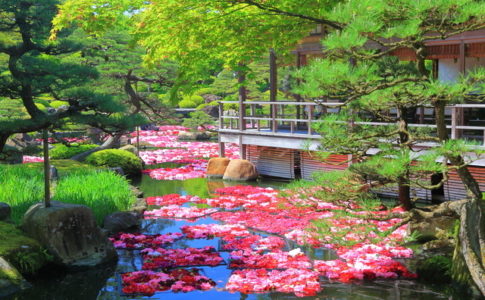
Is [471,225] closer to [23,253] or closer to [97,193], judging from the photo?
[23,253]

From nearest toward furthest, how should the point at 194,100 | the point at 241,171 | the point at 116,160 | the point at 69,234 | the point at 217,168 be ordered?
the point at 69,234
the point at 241,171
the point at 217,168
the point at 116,160
the point at 194,100

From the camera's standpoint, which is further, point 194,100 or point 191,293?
point 194,100

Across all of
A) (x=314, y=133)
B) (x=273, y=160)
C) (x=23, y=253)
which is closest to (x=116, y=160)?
(x=273, y=160)

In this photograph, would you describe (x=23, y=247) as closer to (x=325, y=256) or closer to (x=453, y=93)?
(x=325, y=256)

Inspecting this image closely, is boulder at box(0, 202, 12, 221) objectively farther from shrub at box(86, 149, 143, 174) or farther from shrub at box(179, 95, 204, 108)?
shrub at box(179, 95, 204, 108)

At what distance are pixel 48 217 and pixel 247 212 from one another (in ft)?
16.9

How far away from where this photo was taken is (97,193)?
11.8 metres

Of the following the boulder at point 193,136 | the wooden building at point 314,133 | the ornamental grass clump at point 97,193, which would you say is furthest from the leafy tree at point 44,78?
the boulder at point 193,136

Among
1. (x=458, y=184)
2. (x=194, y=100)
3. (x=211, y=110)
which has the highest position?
(x=194, y=100)

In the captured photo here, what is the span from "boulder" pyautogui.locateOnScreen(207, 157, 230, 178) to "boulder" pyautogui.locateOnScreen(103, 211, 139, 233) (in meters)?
7.05

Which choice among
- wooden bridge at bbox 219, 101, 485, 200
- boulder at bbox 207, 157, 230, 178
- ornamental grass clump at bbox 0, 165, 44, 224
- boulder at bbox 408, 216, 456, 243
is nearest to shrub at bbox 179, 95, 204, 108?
wooden bridge at bbox 219, 101, 485, 200

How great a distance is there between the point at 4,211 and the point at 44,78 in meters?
2.61

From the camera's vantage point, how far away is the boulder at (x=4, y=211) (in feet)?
33.2

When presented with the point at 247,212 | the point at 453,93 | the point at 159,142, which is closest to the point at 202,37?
the point at 247,212
